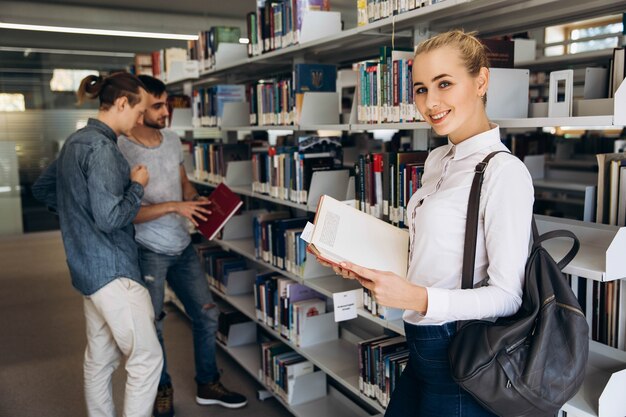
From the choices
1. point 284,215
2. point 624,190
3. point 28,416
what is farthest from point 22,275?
point 624,190

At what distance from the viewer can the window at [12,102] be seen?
28.0ft

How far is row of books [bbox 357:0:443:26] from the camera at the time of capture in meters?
2.21

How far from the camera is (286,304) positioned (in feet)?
11.0

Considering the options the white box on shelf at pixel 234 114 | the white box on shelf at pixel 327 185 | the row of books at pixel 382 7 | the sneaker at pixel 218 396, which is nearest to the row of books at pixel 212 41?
the white box on shelf at pixel 234 114

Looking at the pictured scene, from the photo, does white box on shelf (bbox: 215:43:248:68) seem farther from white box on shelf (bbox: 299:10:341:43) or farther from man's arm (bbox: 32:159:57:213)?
man's arm (bbox: 32:159:57:213)

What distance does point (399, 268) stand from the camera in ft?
5.74

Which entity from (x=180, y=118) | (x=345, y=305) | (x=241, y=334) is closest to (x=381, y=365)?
(x=345, y=305)

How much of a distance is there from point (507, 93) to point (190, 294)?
217cm

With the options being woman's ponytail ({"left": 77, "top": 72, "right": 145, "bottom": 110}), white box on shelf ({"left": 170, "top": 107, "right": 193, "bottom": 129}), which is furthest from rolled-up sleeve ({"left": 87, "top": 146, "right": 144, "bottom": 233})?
white box on shelf ({"left": 170, "top": 107, "right": 193, "bottom": 129})

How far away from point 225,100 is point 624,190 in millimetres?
3136

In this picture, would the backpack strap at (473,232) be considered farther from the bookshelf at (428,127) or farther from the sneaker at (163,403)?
the sneaker at (163,403)

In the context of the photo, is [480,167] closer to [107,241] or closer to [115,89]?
[107,241]

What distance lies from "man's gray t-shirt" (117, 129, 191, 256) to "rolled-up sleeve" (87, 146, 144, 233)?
0.64m

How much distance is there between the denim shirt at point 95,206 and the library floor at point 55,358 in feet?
4.30
